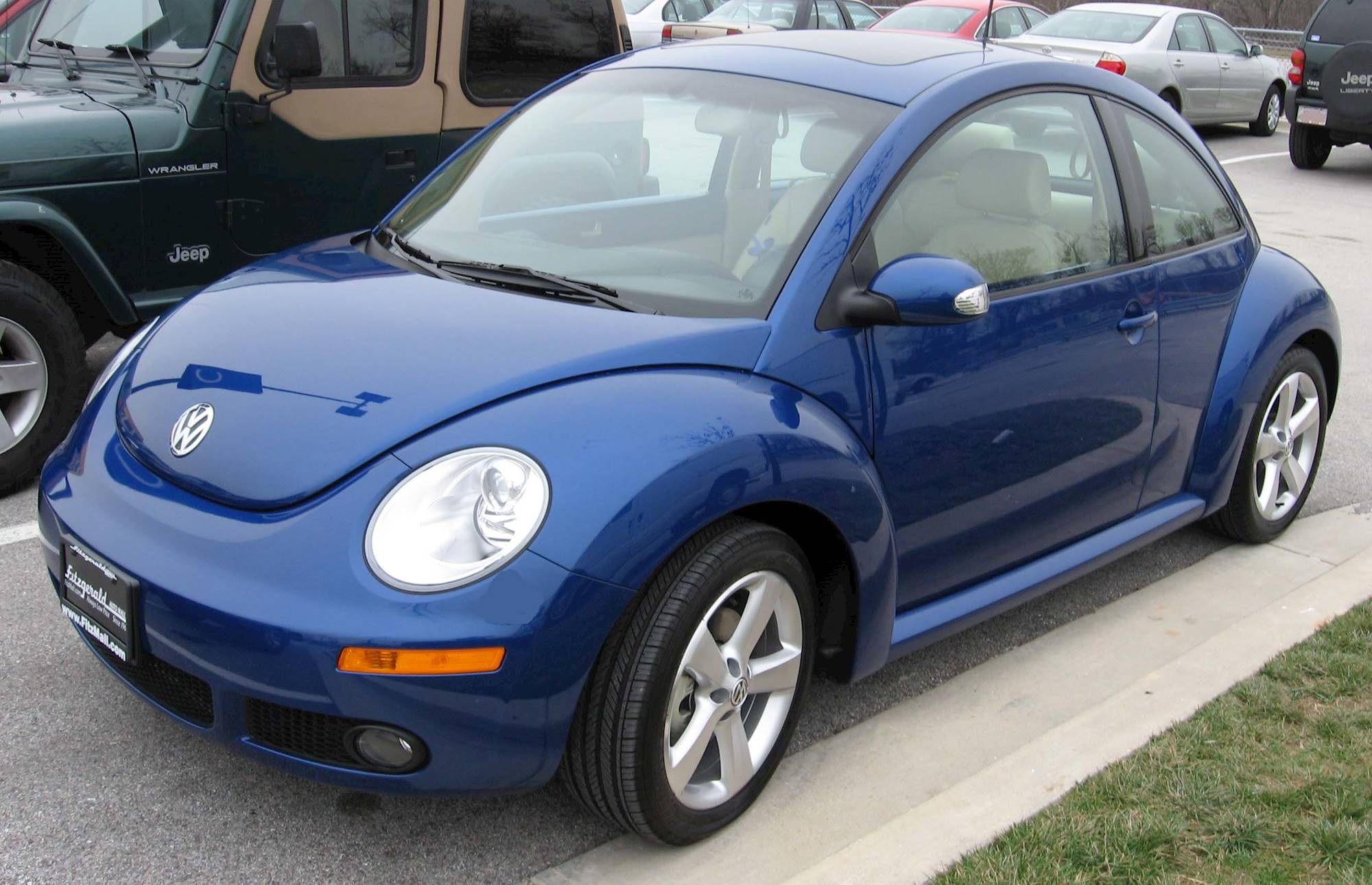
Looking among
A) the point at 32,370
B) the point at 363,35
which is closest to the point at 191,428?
the point at 32,370

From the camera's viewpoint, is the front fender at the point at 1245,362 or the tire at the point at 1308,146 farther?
the tire at the point at 1308,146

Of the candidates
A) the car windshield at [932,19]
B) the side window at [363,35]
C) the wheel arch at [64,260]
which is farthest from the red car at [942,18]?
the wheel arch at [64,260]

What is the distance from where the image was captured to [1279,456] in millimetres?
4684

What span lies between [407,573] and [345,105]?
367cm

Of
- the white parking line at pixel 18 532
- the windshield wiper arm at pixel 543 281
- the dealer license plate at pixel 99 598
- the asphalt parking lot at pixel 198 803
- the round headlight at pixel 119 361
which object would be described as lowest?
the white parking line at pixel 18 532

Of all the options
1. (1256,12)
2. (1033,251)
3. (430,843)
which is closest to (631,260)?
(1033,251)

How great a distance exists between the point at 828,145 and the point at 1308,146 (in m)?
13.5

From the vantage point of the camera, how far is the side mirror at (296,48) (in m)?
5.23

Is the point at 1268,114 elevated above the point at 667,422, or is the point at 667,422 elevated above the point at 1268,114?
the point at 667,422

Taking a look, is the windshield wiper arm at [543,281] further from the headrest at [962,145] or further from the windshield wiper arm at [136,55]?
the windshield wiper arm at [136,55]

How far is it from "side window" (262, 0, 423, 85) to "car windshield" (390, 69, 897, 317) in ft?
6.23

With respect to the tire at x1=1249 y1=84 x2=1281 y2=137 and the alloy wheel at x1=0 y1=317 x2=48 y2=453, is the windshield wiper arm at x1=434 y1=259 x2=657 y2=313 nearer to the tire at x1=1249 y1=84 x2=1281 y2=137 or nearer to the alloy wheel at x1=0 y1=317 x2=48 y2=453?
the alloy wheel at x1=0 y1=317 x2=48 y2=453

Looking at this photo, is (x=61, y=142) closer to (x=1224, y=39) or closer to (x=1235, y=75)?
(x=1235, y=75)

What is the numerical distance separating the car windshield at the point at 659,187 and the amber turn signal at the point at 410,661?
989 millimetres
